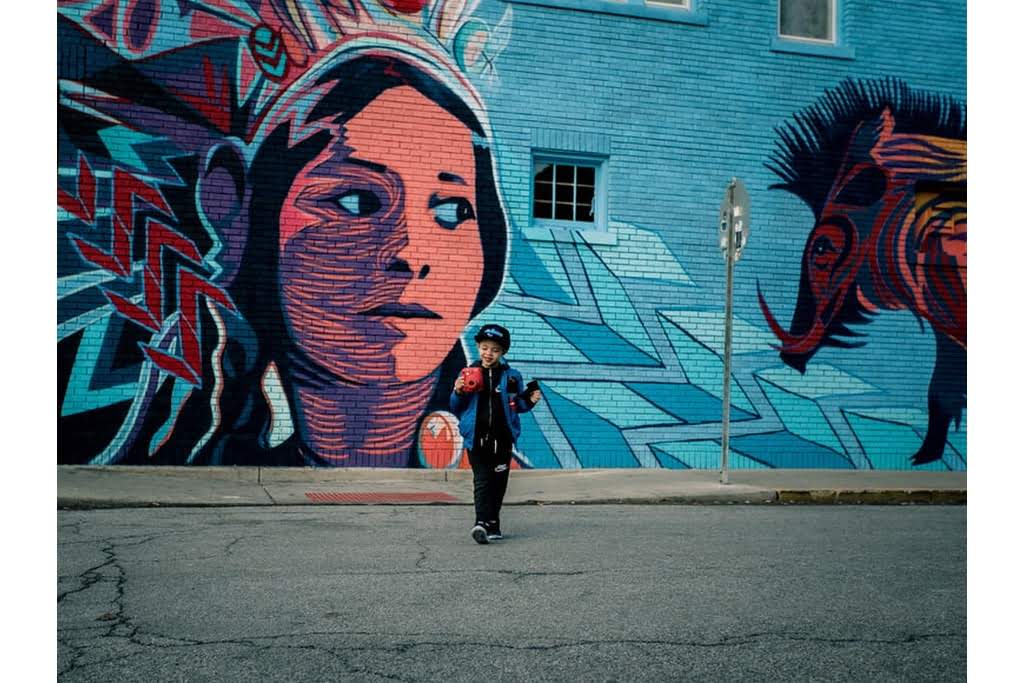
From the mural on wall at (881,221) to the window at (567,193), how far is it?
2.57 meters

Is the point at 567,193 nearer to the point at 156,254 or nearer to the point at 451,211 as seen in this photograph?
the point at 451,211

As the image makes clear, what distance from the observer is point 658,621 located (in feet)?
17.7

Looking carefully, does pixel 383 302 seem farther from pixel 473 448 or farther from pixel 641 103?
pixel 473 448

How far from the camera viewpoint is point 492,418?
26.9 feet

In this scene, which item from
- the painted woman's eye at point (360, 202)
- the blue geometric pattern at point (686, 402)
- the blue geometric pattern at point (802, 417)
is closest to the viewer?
the painted woman's eye at point (360, 202)

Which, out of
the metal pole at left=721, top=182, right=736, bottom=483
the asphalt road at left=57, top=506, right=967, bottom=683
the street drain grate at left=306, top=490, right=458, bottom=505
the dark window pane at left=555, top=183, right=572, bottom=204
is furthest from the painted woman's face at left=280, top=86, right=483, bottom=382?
the asphalt road at left=57, top=506, right=967, bottom=683

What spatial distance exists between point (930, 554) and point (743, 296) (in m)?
6.98

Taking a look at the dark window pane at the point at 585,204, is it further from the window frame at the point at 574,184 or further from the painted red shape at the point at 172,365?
the painted red shape at the point at 172,365

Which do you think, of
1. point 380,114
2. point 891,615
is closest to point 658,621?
point 891,615

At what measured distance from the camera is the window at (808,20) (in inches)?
580

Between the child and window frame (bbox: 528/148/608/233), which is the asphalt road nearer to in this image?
the child

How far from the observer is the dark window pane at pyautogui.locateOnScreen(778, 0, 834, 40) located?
580 inches

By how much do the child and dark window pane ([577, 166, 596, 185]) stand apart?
20.3 feet

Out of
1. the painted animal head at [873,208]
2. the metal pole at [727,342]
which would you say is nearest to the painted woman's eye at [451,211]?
the metal pole at [727,342]
